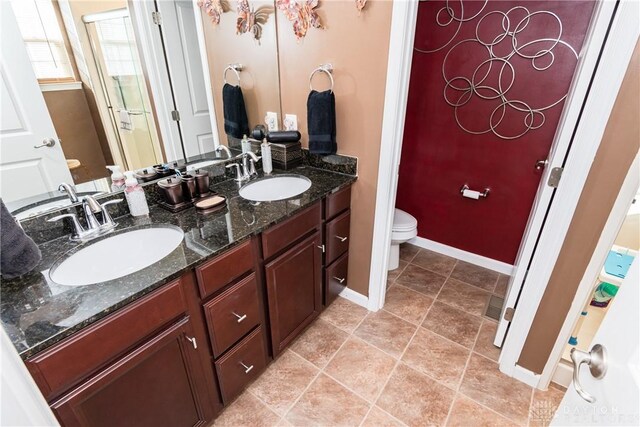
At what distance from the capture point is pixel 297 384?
1.58m

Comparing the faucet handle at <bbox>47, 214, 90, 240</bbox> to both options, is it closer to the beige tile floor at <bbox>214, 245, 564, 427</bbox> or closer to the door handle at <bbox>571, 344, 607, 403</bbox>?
the beige tile floor at <bbox>214, 245, 564, 427</bbox>

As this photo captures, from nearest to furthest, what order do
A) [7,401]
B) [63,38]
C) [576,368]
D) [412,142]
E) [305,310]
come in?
1. [7,401]
2. [576,368]
3. [63,38]
4. [305,310]
5. [412,142]

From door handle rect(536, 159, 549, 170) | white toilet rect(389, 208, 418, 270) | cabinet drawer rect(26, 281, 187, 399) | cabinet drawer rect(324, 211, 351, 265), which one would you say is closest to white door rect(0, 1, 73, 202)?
cabinet drawer rect(26, 281, 187, 399)

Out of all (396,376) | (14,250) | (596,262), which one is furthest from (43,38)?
(596,262)

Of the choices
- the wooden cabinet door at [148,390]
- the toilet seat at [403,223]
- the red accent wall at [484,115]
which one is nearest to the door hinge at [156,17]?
the wooden cabinet door at [148,390]

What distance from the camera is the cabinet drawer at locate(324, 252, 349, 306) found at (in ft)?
6.24

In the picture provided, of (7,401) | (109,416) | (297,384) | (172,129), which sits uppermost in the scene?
(172,129)

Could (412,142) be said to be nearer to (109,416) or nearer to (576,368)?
(576,368)

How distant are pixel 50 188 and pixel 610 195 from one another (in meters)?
2.05

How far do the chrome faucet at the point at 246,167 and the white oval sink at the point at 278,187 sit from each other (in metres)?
0.07

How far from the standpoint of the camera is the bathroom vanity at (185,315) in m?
0.81

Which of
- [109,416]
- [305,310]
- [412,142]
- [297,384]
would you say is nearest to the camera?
[109,416]

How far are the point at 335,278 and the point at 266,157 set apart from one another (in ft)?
2.78

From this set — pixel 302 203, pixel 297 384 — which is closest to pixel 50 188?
pixel 302 203
